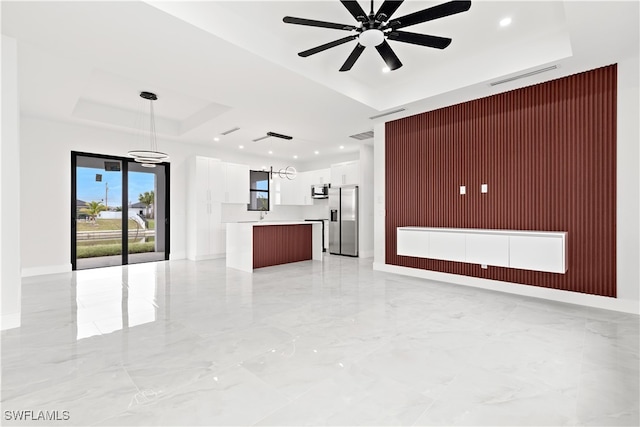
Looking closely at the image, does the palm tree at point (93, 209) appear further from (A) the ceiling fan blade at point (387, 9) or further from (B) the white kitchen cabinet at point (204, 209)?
(A) the ceiling fan blade at point (387, 9)

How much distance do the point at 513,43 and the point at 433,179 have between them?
6.96 ft

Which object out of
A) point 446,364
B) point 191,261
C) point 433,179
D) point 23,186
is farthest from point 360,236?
point 23,186

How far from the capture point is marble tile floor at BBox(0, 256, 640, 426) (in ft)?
5.63

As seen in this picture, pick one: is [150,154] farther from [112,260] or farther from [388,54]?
[388,54]

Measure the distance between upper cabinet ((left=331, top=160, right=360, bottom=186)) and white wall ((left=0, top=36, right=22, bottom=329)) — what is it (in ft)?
20.4

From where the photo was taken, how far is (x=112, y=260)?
22.1ft

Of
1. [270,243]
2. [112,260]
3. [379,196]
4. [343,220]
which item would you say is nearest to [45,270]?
[112,260]

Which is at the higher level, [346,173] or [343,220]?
[346,173]

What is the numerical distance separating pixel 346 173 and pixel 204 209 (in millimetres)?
3692

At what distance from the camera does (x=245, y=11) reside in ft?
10.3

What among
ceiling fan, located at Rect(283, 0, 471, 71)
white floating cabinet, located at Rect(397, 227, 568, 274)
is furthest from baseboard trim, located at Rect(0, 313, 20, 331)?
white floating cabinet, located at Rect(397, 227, 568, 274)

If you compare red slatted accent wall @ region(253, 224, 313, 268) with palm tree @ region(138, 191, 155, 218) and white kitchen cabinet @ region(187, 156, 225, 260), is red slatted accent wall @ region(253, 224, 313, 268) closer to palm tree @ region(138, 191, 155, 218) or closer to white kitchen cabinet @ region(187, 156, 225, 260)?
white kitchen cabinet @ region(187, 156, 225, 260)

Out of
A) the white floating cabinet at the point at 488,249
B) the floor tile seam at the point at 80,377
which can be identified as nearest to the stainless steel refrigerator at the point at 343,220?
the white floating cabinet at the point at 488,249

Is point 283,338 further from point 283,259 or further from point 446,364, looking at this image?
point 283,259
